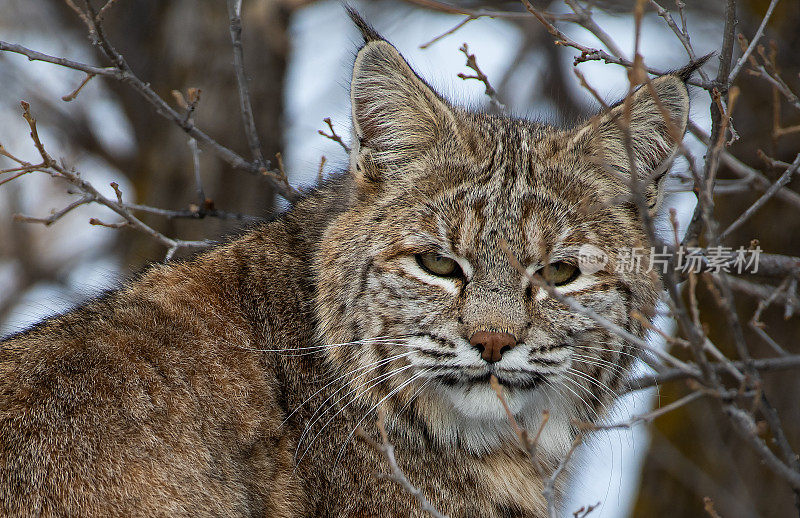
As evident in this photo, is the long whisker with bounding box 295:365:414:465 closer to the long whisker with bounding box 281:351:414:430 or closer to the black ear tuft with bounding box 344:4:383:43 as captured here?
the long whisker with bounding box 281:351:414:430

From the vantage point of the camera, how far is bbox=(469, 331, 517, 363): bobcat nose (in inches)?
149

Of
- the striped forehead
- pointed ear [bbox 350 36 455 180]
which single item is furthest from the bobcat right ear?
the striped forehead

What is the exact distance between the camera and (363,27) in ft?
13.6

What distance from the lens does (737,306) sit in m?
7.30

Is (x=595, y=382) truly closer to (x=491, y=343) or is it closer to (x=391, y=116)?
(x=491, y=343)

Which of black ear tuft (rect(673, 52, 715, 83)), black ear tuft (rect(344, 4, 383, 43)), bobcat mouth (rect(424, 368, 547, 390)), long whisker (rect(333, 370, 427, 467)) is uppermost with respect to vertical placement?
black ear tuft (rect(344, 4, 383, 43))

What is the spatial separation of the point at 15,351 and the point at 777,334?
19.1ft

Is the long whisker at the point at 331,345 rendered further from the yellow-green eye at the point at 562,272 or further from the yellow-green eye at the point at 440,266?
the yellow-green eye at the point at 562,272

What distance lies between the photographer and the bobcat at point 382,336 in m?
3.66

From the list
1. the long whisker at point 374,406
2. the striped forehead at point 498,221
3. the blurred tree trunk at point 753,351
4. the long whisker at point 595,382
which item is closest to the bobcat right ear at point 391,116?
the striped forehead at point 498,221

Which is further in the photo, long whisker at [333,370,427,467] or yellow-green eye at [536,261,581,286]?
yellow-green eye at [536,261,581,286]

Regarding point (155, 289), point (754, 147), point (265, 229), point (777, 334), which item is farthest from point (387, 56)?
point (777, 334)

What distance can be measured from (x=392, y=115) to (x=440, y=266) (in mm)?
837

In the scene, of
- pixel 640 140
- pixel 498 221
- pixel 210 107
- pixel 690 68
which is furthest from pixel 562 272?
pixel 210 107
